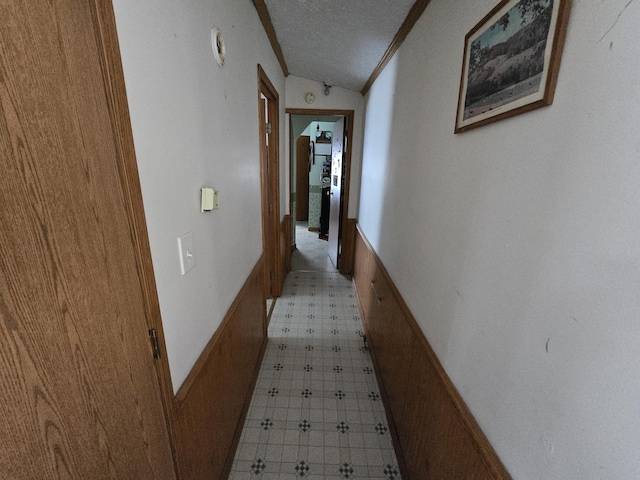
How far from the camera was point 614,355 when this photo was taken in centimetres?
42

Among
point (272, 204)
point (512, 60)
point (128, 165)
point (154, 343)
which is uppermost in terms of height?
point (512, 60)

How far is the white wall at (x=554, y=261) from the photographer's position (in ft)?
1.38

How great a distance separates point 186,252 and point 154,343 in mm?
272

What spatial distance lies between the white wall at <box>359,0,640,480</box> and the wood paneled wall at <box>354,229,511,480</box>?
0.17 ft

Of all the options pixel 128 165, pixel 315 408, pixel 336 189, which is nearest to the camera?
pixel 128 165

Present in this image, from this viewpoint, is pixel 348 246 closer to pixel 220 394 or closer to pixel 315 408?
pixel 315 408

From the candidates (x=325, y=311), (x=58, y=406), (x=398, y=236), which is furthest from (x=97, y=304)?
(x=325, y=311)

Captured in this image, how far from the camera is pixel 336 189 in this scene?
3.55m

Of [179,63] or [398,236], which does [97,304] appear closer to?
[179,63]

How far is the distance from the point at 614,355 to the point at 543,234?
235 mm

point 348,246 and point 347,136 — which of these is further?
point 348,246

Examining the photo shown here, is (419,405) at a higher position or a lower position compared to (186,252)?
lower

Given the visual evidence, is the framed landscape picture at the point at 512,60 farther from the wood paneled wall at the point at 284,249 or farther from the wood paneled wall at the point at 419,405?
the wood paneled wall at the point at 284,249

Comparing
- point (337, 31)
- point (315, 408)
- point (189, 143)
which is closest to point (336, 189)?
point (337, 31)
